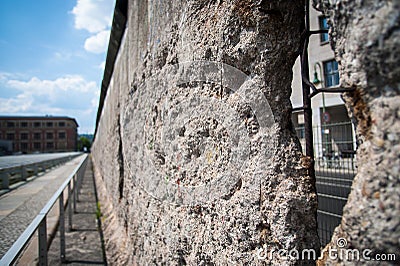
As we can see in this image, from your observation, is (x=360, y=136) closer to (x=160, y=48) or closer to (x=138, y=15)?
(x=160, y=48)

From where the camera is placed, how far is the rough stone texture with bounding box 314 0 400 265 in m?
0.67

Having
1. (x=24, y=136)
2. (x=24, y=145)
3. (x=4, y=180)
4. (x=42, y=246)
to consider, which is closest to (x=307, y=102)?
(x=42, y=246)

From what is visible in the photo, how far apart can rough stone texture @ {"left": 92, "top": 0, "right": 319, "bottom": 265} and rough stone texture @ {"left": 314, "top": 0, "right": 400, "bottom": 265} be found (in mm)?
307

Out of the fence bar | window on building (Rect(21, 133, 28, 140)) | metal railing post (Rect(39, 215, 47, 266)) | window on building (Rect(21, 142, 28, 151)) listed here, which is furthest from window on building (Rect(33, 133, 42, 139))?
the fence bar

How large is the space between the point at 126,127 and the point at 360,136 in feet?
10.6

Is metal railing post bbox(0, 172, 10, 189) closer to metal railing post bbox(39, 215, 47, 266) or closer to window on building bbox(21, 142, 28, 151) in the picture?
metal railing post bbox(39, 215, 47, 266)

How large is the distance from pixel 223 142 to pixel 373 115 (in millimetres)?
767

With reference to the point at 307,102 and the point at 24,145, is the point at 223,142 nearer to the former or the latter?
the point at 307,102

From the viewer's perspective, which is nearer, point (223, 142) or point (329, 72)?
point (223, 142)

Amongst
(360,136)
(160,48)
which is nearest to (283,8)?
Result: (360,136)

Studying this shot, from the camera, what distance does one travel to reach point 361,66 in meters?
0.77

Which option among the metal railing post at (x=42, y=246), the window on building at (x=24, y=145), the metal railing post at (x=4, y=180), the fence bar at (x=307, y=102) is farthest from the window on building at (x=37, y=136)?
the fence bar at (x=307, y=102)

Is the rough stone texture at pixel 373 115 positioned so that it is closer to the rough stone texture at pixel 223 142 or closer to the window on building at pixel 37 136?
the rough stone texture at pixel 223 142

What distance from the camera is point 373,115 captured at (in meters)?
0.75
